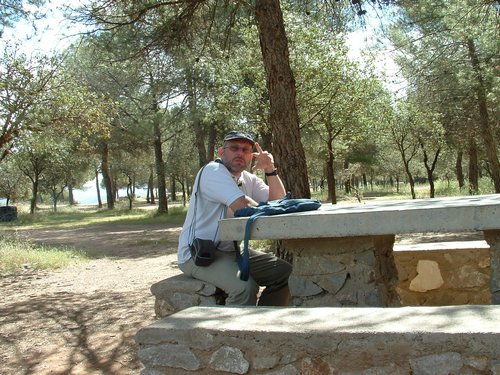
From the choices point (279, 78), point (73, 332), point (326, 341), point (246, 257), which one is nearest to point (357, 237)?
point (246, 257)

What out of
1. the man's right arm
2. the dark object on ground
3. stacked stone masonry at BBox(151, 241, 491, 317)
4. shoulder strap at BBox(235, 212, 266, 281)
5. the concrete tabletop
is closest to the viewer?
the concrete tabletop

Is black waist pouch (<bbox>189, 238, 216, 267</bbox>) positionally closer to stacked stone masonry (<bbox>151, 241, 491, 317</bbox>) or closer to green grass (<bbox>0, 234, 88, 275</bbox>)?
stacked stone masonry (<bbox>151, 241, 491, 317</bbox>)

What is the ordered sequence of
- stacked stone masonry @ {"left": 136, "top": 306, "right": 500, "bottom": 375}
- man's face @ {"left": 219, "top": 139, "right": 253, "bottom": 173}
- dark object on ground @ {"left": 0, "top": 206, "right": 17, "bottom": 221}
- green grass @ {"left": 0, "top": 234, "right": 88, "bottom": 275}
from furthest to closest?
dark object on ground @ {"left": 0, "top": 206, "right": 17, "bottom": 221}
green grass @ {"left": 0, "top": 234, "right": 88, "bottom": 275}
man's face @ {"left": 219, "top": 139, "right": 253, "bottom": 173}
stacked stone masonry @ {"left": 136, "top": 306, "right": 500, "bottom": 375}

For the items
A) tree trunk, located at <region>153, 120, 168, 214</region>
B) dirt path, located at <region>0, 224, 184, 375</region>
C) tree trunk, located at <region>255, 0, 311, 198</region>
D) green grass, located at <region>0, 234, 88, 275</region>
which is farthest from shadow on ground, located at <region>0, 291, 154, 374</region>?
tree trunk, located at <region>153, 120, 168, 214</region>

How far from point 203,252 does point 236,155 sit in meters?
0.78

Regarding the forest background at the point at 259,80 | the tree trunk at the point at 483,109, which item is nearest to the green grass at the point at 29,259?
the forest background at the point at 259,80

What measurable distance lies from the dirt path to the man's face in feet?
5.93

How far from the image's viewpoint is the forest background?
284 inches

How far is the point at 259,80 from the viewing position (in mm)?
12781

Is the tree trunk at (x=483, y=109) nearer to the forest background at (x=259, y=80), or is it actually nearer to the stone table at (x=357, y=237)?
the forest background at (x=259, y=80)

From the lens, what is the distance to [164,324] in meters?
2.72

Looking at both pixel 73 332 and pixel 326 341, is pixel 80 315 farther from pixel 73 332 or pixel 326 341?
pixel 326 341

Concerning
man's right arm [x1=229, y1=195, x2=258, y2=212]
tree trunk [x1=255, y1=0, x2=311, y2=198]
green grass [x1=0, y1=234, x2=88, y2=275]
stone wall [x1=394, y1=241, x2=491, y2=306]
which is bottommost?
green grass [x1=0, y1=234, x2=88, y2=275]

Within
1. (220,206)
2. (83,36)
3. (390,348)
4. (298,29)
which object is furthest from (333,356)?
(298,29)
